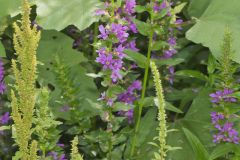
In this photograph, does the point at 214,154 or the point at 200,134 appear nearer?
the point at 214,154

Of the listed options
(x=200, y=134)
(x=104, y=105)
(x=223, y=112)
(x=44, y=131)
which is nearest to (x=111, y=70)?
(x=104, y=105)

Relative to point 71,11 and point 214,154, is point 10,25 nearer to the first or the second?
point 71,11

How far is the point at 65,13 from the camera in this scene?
238 cm

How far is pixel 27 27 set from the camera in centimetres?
128

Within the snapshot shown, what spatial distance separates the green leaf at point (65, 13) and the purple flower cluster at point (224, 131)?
0.71 m

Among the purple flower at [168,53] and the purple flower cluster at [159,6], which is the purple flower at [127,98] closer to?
the purple flower at [168,53]

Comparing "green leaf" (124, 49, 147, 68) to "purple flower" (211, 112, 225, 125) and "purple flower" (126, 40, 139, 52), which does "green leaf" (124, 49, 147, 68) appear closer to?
"purple flower" (126, 40, 139, 52)

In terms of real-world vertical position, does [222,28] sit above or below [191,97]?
above

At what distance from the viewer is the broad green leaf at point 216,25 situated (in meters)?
2.33

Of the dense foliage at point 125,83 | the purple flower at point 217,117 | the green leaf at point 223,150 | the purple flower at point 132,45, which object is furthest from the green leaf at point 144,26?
the green leaf at point 223,150

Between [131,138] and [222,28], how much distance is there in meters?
0.69

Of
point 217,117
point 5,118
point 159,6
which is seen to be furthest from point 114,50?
point 5,118

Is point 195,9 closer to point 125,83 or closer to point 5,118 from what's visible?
point 125,83

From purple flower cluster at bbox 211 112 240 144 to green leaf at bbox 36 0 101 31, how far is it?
0.71m
